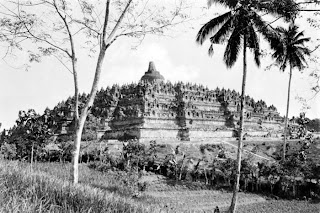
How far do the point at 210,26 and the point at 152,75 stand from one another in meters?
58.6

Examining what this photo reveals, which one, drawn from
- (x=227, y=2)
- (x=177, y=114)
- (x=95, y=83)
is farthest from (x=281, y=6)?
(x=177, y=114)

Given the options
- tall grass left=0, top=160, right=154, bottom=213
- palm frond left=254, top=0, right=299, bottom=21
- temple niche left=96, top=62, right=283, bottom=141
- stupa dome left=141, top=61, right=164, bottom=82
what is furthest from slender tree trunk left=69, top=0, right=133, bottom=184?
stupa dome left=141, top=61, right=164, bottom=82

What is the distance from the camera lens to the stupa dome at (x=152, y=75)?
253 feet

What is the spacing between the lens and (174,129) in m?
52.8

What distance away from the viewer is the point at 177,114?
57.0 m

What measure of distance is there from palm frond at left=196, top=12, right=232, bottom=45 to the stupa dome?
56373 mm

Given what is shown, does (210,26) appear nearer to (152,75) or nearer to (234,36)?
(234,36)

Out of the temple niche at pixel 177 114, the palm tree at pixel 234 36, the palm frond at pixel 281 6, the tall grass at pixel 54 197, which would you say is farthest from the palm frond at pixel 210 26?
the temple niche at pixel 177 114

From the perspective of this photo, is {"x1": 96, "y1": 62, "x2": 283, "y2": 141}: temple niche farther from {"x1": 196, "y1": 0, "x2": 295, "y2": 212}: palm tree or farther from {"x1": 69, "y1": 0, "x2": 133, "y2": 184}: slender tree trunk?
{"x1": 69, "y1": 0, "x2": 133, "y2": 184}: slender tree trunk

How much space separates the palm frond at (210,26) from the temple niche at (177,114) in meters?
29.3

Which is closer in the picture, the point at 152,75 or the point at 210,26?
the point at 210,26

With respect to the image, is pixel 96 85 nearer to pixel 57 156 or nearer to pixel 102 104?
pixel 57 156

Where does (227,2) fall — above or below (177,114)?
above

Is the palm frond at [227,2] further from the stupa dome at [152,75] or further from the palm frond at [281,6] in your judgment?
the stupa dome at [152,75]
